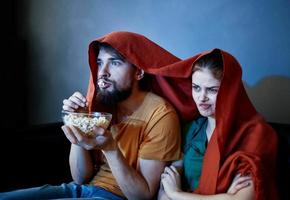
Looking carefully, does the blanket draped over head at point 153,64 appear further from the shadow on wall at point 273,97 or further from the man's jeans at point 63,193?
the shadow on wall at point 273,97

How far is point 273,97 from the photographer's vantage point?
1.72 meters

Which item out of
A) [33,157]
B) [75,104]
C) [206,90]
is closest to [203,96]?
[206,90]

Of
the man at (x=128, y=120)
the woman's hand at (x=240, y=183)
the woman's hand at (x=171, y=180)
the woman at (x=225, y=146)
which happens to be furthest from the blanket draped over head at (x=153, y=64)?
the woman's hand at (x=240, y=183)

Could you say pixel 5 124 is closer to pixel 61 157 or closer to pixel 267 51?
pixel 61 157

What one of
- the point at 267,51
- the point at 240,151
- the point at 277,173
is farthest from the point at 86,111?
the point at 267,51

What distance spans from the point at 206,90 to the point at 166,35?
84 centimetres

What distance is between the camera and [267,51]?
1711mm

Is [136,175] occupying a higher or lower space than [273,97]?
lower

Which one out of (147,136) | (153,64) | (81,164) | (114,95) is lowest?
(81,164)

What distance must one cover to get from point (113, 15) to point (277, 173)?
1.37m

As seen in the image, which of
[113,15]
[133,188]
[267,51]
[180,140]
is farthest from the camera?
[113,15]

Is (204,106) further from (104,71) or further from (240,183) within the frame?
(104,71)

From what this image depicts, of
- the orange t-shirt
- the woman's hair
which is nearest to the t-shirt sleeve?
the orange t-shirt

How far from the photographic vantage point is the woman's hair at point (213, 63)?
124cm
